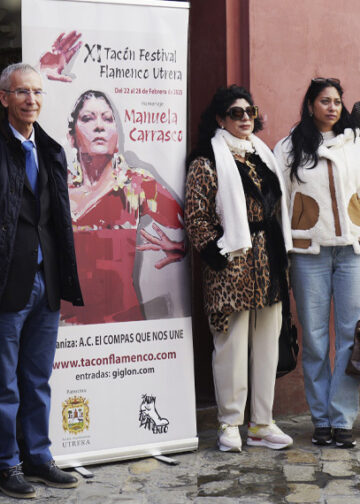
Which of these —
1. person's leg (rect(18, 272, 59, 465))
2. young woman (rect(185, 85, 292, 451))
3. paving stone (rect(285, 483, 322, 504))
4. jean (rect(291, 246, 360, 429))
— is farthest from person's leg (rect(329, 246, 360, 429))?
person's leg (rect(18, 272, 59, 465))

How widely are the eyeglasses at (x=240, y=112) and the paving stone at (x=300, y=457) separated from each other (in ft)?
6.67

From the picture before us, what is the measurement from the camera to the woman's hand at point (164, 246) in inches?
195

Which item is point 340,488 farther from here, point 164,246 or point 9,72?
point 9,72

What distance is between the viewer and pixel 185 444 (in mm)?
5055

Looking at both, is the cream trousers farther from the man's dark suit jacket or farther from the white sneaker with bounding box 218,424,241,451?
the man's dark suit jacket

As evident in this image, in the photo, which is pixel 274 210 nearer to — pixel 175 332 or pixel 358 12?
pixel 175 332

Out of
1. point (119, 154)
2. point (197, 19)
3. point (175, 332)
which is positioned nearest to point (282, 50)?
point (197, 19)

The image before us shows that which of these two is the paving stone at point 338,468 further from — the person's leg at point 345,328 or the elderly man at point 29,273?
the elderly man at point 29,273

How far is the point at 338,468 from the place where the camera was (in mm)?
4746

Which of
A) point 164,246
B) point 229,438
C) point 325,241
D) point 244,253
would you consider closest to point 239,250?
point 244,253

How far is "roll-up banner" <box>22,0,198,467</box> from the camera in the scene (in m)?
4.72

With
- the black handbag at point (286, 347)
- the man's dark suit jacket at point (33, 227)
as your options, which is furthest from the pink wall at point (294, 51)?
the man's dark suit jacket at point (33, 227)

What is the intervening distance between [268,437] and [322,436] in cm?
35

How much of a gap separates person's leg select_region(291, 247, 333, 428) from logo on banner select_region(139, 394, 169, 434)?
995mm
